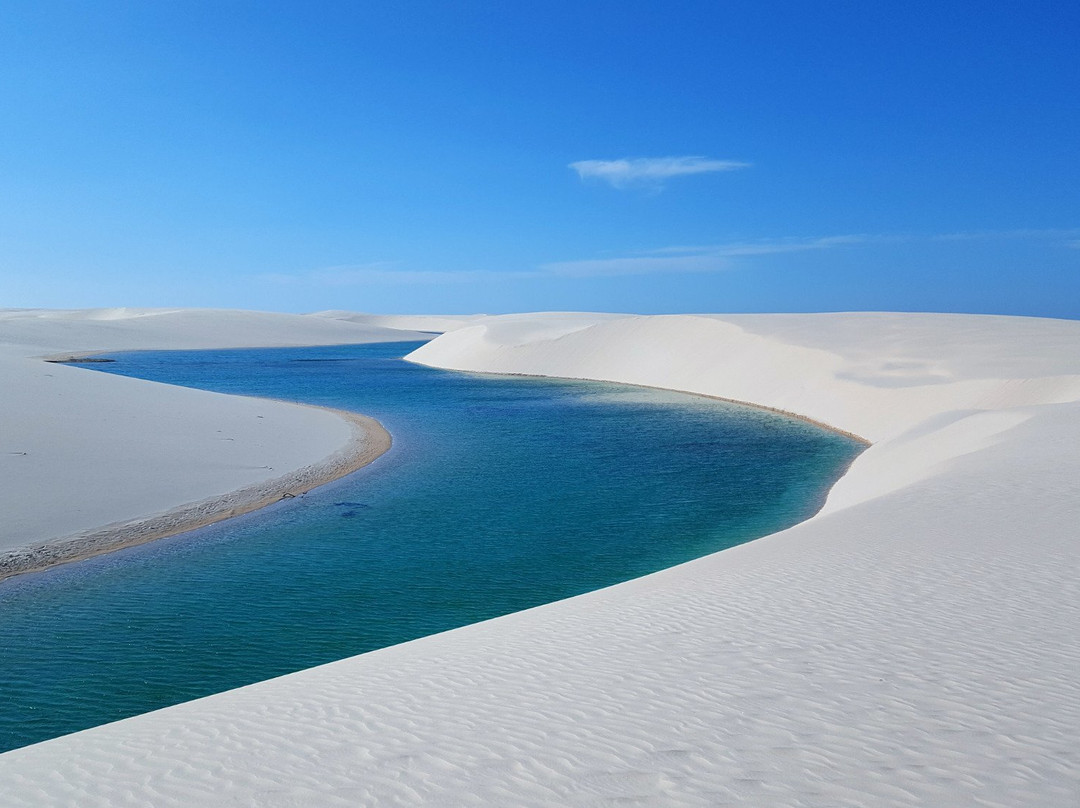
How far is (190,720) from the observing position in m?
4.52

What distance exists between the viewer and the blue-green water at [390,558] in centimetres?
680

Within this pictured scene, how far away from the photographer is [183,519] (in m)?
11.6

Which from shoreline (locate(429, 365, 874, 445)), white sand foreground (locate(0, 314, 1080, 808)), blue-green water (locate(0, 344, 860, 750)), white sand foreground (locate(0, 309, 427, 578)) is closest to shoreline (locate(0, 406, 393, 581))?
white sand foreground (locate(0, 309, 427, 578))

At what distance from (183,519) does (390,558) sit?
3825mm

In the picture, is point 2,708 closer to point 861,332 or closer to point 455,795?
point 455,795

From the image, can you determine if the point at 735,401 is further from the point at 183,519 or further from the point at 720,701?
the point at 720,701

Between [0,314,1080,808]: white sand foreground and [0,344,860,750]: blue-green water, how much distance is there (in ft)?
5.25

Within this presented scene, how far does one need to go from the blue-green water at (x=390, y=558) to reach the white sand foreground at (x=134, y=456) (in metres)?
0.72

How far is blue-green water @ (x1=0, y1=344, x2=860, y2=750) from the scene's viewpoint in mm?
6797

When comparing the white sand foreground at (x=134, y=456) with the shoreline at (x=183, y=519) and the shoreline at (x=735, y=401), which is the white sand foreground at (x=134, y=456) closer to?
the shoreline at (x=183, y=519)

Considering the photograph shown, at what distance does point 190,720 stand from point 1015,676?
4.68m

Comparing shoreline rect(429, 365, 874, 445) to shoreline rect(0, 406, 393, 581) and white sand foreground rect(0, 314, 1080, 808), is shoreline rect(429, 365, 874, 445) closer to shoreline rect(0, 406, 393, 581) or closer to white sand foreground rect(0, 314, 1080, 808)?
white sand foreground rect(0, 314, 1080, 808)

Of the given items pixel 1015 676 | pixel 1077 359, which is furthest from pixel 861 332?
pixel 1015 676

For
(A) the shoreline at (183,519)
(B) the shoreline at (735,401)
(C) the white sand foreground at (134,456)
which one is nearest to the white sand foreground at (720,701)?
(A) the shoreline at (183,519)
